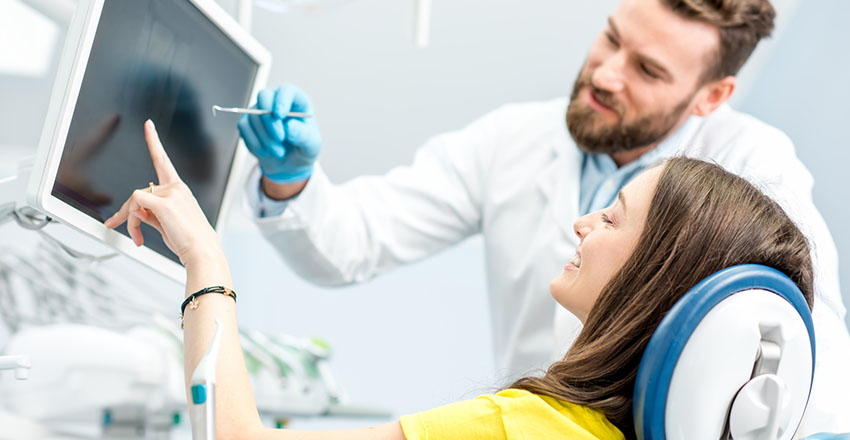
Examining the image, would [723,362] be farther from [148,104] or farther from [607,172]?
[607,172]

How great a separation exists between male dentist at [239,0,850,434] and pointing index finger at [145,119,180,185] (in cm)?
37

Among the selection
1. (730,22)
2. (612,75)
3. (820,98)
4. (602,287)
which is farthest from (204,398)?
(820,98)

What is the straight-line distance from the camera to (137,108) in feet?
3.38

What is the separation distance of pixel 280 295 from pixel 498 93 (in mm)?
973

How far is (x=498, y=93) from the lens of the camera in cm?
254

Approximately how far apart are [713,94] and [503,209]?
1.67 ft

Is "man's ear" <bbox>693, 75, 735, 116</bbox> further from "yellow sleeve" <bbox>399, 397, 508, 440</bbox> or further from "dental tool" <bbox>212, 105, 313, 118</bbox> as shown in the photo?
"yellow sleeve" <bbox>399, 397, 508, 440</bbox>

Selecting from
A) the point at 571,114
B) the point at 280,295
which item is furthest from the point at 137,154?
the point at 280,295

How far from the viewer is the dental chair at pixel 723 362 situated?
0.85 meters

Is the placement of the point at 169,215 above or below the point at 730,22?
below

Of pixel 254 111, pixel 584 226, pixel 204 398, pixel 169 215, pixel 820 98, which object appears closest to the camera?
pixel 204 398

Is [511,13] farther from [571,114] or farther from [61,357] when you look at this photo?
[61,357]

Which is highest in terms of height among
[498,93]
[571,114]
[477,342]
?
[498,93]

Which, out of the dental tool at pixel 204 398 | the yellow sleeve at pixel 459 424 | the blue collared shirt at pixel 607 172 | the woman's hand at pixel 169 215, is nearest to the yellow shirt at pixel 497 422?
the yellow sleeve at pixel 459 424
